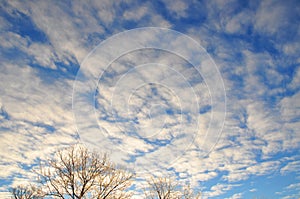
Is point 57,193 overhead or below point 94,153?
below

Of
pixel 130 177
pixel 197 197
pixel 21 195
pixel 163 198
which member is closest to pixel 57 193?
pixel 130 177

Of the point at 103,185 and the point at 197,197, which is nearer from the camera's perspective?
the point at 103,185

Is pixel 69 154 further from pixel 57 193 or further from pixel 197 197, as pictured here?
pixel 197 197

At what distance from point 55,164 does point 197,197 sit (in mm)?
22356

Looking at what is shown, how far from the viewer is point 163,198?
31094 millimetres

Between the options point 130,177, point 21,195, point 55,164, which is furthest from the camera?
point 21,195

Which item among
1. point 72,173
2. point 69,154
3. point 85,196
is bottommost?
point 85,196

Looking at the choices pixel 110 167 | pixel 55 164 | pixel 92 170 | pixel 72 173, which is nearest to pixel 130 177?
pixel 110 167

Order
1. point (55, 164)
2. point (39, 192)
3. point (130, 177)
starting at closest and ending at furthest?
point (39, 192), point (55, 164), point (130, 177)

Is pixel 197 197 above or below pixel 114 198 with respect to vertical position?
above

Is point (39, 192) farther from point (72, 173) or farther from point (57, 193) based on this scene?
point (72, 173)

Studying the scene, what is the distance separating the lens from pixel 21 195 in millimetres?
40781

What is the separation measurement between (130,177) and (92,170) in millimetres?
4162

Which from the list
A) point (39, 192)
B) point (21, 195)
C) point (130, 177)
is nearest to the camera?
point (39, 192)
